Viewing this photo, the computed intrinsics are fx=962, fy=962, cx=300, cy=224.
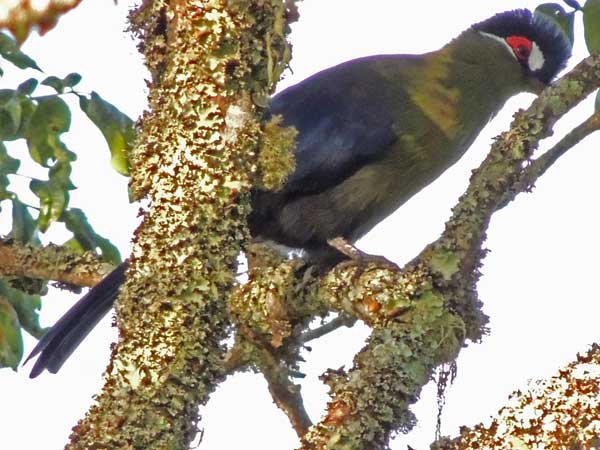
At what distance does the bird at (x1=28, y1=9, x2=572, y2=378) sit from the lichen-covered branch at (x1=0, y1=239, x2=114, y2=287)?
242 mm

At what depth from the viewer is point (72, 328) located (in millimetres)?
2996

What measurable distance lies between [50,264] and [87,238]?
0.75 feet

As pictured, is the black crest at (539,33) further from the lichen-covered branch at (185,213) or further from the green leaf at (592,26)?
the lichen-covered branch at (185,213)

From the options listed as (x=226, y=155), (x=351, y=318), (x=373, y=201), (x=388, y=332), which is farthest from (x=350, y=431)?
(x=373, y=201)

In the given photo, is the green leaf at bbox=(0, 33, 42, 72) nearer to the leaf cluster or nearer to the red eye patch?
the leaf cluster

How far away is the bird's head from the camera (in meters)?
3.89

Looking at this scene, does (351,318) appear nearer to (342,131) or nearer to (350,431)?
(350,431)

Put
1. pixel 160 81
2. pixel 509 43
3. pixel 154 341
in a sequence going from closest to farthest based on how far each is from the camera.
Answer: pixel 154 341, pixel 160 81, pixel 509 43

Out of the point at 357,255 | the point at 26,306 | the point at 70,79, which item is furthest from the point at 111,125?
the point at 357,255

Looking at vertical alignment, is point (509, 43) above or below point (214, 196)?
above

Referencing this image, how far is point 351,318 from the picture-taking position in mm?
2496

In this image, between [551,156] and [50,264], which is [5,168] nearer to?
[50,264]

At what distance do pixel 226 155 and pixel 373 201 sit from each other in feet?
6.48

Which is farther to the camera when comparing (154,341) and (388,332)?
(388,332)
